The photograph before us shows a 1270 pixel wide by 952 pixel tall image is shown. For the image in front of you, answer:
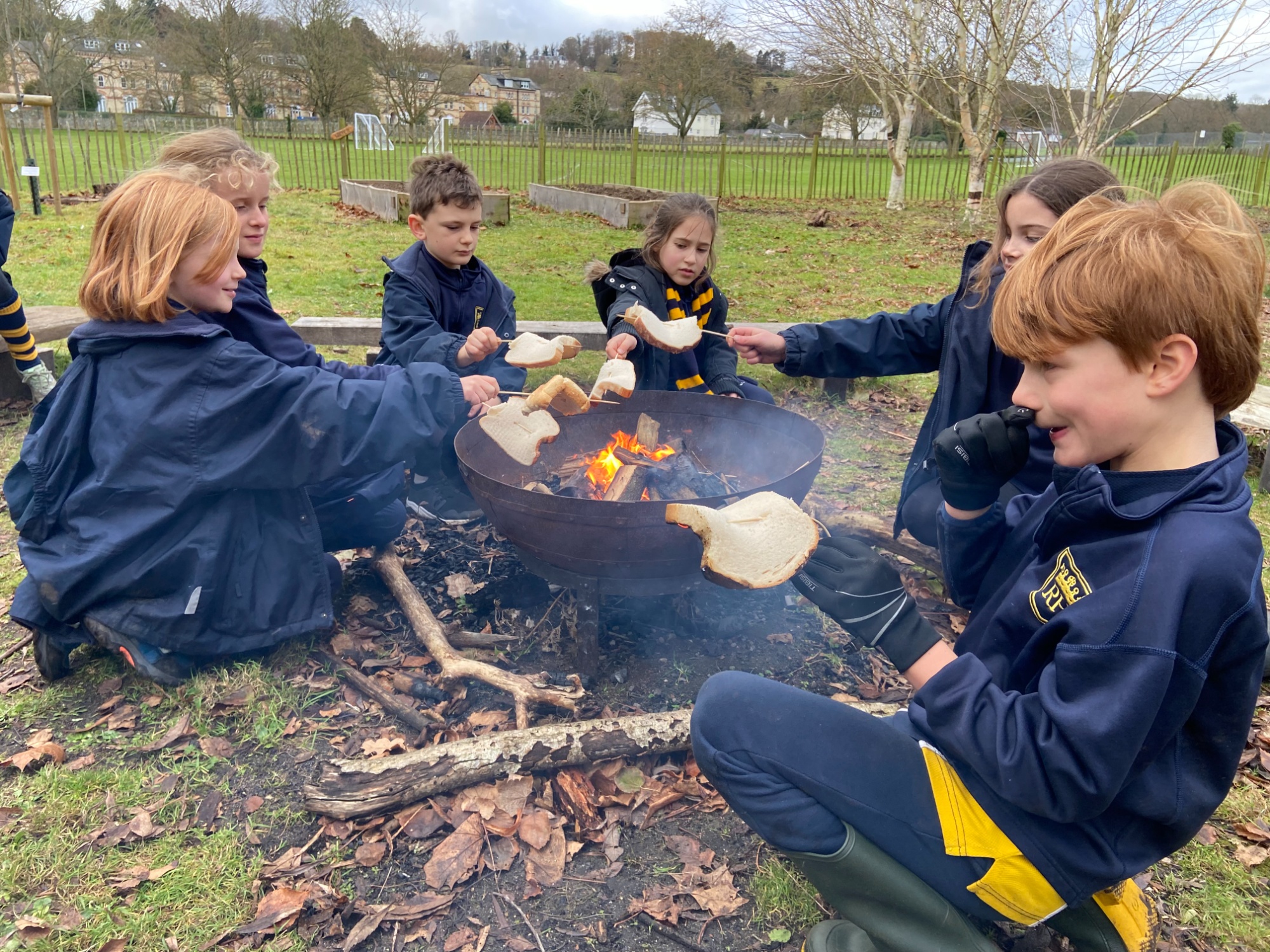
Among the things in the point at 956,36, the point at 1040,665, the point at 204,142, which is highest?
the point at 956,36

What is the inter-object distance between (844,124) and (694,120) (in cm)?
748

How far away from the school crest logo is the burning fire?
139cm

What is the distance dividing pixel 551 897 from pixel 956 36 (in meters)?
15.7

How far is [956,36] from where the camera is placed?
45.4 ft

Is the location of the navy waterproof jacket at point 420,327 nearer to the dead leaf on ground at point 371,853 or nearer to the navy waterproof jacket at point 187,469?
the navy waterproof jacket at point 187,469

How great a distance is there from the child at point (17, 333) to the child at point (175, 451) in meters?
2.98

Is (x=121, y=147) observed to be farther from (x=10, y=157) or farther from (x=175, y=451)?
(x=175, y=451)

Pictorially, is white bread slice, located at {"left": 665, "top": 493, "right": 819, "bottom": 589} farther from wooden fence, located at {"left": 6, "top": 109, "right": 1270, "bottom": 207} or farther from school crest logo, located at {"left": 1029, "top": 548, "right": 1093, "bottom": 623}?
wooden fence, located at {"left": 6, "top": 109, "right": 1270, "bottom": 207}

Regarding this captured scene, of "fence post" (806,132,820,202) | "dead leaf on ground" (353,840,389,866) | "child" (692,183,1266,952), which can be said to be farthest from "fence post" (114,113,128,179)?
"child" (692,183,1266,952)

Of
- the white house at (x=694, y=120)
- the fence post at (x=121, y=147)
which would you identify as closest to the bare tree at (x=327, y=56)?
the fence post at (x=121, y=147)

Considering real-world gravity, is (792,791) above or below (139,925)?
above

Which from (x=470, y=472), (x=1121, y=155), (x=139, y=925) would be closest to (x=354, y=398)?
(x=470, y=472)

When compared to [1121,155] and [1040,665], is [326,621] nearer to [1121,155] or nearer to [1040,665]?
[1040,665]

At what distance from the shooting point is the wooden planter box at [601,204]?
13391 millimetres
